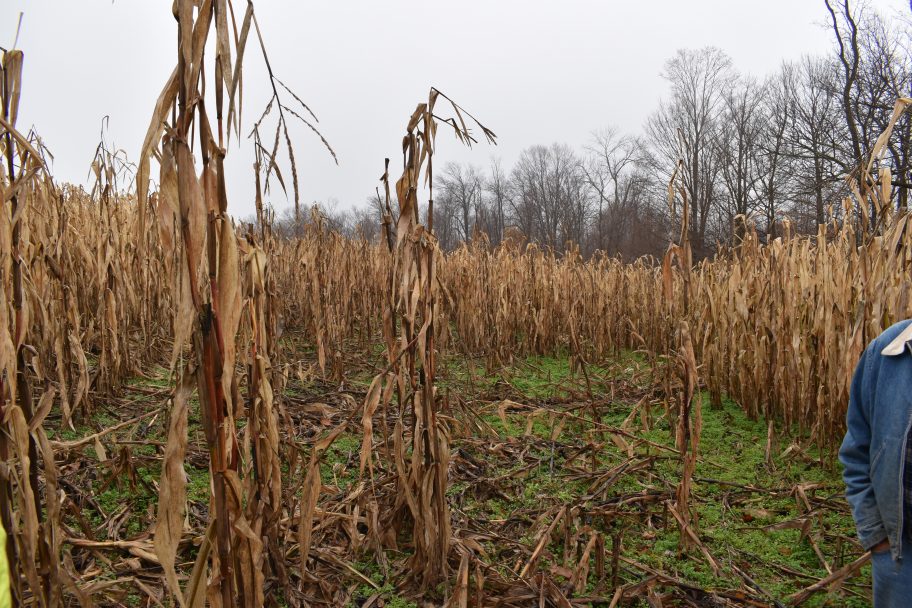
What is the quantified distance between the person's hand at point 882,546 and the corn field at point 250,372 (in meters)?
0.74

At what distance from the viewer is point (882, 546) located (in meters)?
1.39

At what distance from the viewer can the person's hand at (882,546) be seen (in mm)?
1384

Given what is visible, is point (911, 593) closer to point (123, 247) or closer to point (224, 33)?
point (224, 33)

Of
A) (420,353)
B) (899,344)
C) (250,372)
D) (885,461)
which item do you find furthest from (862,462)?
(250,372)

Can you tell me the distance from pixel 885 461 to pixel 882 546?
238 millimetres

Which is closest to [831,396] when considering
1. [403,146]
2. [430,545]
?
[430,545]

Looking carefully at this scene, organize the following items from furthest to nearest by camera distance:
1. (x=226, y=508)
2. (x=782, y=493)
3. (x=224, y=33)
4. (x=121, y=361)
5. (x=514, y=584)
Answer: (x=121, y=361), (x=782, y=493), (x=514, y=584), (x=226, y=508), (x=224, y=33)

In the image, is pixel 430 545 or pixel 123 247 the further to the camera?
pixel 123 247

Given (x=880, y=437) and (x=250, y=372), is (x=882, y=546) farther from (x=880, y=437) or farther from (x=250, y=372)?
(x=250, y=372)

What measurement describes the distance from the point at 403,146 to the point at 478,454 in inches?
78.1

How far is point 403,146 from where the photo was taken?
1716 millimetres

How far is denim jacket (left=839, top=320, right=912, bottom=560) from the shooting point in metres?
1.32

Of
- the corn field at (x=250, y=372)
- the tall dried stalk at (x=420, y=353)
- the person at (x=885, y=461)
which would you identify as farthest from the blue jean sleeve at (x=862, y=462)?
the tall dried stalk at (x=420, y=353)

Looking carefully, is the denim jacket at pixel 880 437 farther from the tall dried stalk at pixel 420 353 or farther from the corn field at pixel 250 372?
the tall dried stalk at pixel 420 353
